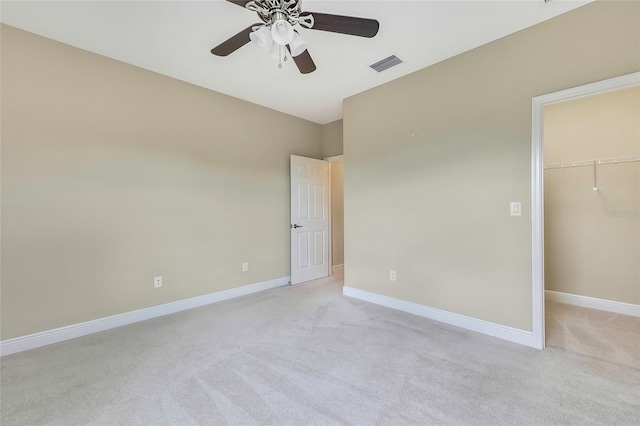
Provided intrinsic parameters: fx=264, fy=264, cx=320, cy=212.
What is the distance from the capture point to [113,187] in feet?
8.84

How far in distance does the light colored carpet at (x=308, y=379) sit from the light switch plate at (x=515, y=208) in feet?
3.76

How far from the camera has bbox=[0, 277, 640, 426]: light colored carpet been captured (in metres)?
1.53

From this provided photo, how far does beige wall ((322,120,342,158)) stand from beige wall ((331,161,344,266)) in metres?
0.44

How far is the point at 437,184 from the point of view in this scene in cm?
282

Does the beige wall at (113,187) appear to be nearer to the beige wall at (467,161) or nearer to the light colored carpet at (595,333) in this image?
the beige wall at (467,161)

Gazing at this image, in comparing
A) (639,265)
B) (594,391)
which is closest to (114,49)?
(594,391)

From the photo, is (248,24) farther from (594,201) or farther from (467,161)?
(594,201)

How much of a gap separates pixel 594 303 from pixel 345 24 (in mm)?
4022

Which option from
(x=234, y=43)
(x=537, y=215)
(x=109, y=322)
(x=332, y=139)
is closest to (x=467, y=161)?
(x=537, y=215)

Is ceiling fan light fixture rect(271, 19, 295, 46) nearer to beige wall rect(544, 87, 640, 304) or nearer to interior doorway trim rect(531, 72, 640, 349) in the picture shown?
interior doorway trim rect(531, 72, 640, 349)

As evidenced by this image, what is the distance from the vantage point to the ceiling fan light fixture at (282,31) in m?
1.53

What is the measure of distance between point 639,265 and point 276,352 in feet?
12.7

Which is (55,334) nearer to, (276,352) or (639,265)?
(276,352)

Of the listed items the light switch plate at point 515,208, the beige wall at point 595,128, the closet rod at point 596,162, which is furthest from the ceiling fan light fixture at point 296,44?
the closet rod at point 596,162
